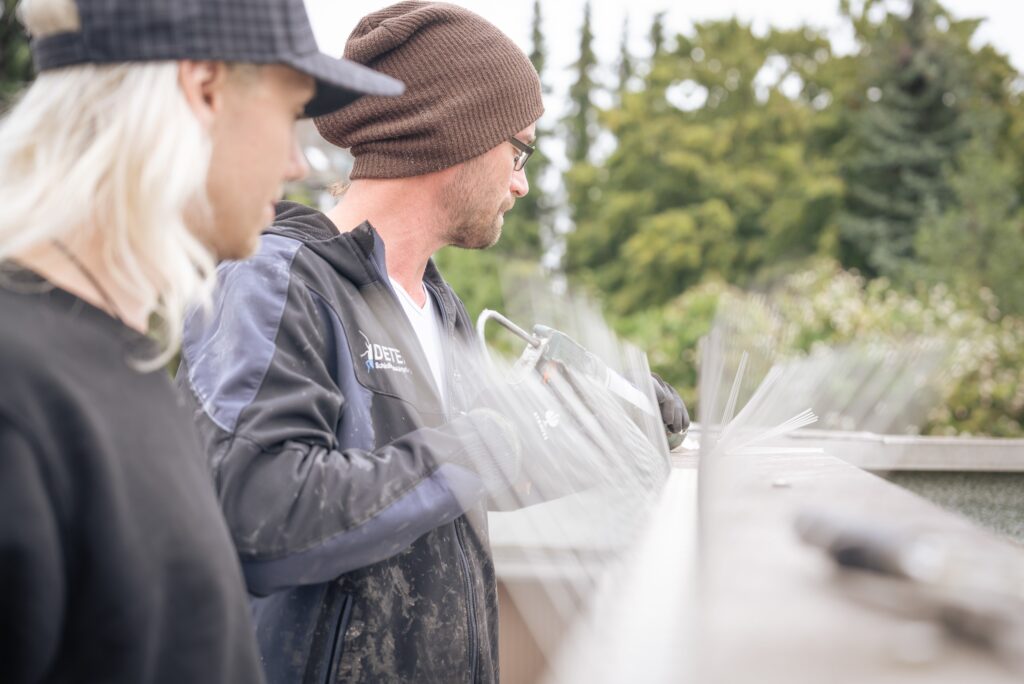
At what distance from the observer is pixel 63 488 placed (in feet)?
2.91

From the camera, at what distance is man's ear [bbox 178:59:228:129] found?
1068mm

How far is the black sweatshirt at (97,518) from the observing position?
0.86 metres

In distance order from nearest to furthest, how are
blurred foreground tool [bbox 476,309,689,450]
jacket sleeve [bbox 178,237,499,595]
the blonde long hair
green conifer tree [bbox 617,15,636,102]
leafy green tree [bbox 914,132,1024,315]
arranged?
1. the blonde long hair
2. jacket sleeve [bbox 178,237,499,595]
3. blurred foreground tool [bbox 476,309,689,450]
4. leafy green tree [bbox 914,132,1024,315]
5. green conifer tree [bbox 617,15,636,102]

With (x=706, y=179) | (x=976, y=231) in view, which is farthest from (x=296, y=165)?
(x=706, y=179)

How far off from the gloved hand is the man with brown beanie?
46cm

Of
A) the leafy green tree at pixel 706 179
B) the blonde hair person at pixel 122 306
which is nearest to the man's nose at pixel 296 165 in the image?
the blonde hair person at pixel 122 306

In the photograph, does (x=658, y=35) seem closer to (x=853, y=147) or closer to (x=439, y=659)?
(x=853, y=147)

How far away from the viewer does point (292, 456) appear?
146 centimetres

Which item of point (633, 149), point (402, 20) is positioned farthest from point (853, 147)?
point (402, 20)

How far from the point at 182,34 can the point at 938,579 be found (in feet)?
3.12

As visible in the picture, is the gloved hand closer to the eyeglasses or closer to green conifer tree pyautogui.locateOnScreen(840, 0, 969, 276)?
the eyeglasses

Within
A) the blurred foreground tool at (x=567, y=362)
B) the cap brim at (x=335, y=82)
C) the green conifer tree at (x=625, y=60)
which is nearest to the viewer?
the cap brim at (x=335, y=82)

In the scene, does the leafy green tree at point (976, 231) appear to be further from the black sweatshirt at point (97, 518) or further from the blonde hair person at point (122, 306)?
the black sweatshirt at point (97, 518)

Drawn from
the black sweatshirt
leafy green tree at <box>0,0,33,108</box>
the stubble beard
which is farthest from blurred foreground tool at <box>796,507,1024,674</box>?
leafy green tree at <box>0,0,33,108</box>
